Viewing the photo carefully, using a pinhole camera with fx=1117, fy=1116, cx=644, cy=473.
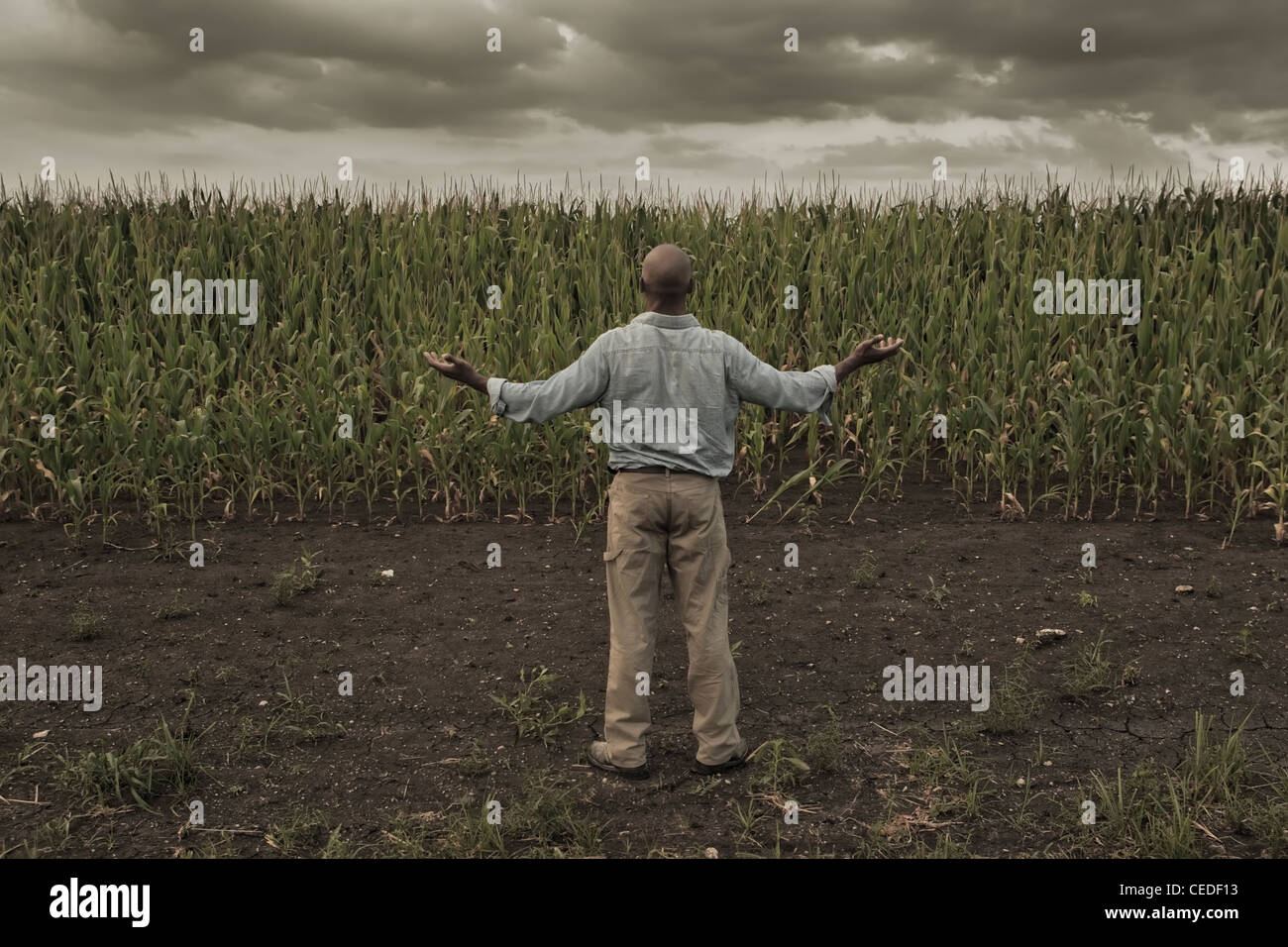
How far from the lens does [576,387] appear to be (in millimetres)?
4684

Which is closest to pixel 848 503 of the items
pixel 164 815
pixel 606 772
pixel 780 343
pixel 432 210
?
pixel 780 343

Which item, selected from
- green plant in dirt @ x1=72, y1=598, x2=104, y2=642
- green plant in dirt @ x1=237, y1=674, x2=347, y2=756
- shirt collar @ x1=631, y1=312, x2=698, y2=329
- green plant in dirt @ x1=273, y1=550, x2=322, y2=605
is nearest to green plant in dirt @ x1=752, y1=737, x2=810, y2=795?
shirt collar @ x1=631, y1=312, x2=698, y2=329

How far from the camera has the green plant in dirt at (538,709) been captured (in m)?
5.41

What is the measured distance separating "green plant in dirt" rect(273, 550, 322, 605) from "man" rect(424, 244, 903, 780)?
271 centimetres

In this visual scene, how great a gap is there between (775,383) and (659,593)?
1.02 meters

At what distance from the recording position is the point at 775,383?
15.5 ft

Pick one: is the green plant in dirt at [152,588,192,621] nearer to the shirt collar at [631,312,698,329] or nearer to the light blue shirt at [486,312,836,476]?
the light blue shirt at [486,312,836,476]

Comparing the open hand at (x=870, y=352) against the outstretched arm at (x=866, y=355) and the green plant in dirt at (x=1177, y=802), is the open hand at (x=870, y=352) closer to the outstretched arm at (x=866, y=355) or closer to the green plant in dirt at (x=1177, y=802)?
the outstretched arm at (x=866, y=355)

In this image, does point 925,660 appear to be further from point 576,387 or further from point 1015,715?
point 576,387

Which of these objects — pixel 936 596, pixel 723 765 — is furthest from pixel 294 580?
pixel 936 596

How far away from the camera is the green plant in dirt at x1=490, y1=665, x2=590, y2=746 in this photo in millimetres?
5410

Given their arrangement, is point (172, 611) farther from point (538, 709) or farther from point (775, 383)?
point (775, 383)

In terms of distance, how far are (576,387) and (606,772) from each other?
1.76 meters

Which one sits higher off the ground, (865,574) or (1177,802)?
(865,574)
